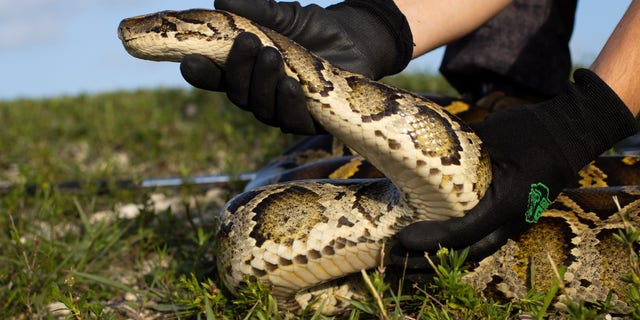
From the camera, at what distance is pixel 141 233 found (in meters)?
4.56

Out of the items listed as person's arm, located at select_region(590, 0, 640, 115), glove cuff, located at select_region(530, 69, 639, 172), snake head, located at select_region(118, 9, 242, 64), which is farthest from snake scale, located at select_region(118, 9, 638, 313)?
person's arm, located at select_region(590, 0, 640, 115)

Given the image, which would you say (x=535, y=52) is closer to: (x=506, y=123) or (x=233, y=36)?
(x=506, y=123)

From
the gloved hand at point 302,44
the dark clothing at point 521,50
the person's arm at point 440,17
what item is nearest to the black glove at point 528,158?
the gloved hand at point 302,44

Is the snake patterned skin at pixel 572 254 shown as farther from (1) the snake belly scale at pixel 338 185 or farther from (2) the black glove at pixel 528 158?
(1) the snake belly scale at pixel 338 185

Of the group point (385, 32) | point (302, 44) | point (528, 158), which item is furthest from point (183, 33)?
point (528, 158)

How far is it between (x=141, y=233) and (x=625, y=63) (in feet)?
10.1

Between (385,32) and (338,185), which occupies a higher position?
(385,32)

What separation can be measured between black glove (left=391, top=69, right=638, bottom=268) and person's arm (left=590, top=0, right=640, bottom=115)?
9 cm

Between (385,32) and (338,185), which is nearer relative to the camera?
(338,185)

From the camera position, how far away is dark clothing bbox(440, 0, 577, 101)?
242 inches

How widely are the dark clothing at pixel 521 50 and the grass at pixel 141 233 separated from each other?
2.04 m

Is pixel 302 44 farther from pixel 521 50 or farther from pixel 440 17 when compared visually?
pixel 521 50

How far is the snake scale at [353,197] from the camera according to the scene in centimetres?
295

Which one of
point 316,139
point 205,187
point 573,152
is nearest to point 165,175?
point 205,187
